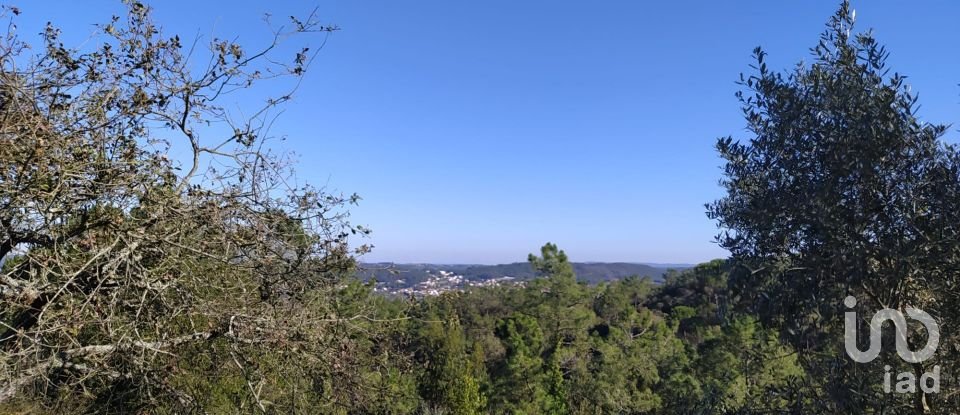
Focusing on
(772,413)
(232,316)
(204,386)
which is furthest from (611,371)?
(232,316)

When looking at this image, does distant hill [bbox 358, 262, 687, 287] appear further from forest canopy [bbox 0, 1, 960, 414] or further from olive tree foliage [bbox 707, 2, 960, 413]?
olive tree foliage [bbox 707, 2, 960, 413]

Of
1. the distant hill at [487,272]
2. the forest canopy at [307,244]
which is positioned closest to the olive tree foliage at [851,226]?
the forest canopy at [307,244]

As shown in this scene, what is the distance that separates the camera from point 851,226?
294 centimetres

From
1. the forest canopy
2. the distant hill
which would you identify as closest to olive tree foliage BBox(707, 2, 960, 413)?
the forest canopy

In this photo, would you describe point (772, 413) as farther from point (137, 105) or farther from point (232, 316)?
point (137, 105)

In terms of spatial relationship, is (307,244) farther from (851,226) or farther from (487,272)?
(487,272)

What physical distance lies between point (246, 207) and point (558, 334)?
22592mm
